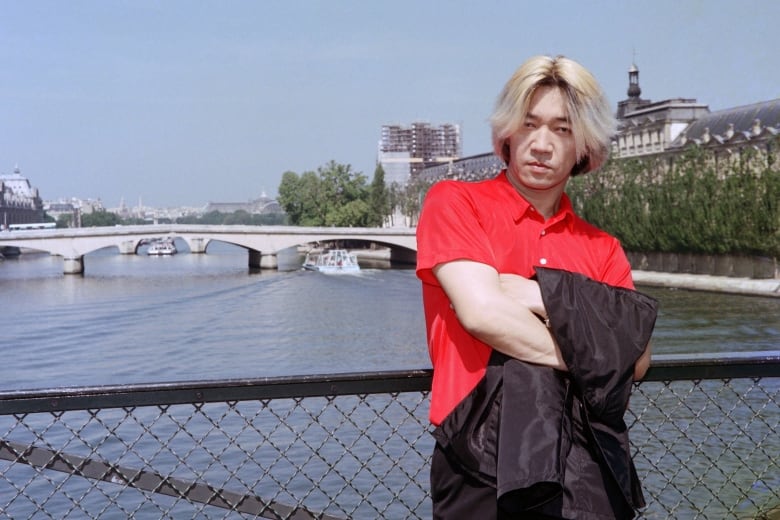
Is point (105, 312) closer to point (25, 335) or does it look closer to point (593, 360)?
point (25, 335)

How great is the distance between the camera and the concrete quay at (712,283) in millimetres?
33188

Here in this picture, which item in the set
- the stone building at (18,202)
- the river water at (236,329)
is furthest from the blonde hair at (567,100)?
the stone building at (18,202)

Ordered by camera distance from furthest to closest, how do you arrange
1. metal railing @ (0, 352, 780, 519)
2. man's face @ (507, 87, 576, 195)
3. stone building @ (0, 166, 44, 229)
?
stone building @ (0, 166, 44, 229) < metal railing @ (0, 352, 780, 519) < man's face @ (507, 87, 576, 195)

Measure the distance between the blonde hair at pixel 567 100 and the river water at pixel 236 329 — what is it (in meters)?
10.4

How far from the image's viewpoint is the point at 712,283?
3566cm

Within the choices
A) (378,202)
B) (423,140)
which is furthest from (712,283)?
(423,140)

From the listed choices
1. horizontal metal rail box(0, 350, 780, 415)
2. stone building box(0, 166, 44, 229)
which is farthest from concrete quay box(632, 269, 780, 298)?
stone building box(0, 166, 44, 229)

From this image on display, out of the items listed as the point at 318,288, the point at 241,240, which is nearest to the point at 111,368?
the point at 318,288

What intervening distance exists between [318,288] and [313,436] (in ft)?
98.0

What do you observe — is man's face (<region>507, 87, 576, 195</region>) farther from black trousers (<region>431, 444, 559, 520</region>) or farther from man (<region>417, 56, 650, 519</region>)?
black trousers (<region>431, 444, 559, 520</region>)

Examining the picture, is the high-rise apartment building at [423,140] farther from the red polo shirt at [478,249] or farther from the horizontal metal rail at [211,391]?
the red polo shirt at [478,249]

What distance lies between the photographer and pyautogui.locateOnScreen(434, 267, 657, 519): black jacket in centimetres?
203

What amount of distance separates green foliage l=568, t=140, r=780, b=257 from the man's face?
110 ft

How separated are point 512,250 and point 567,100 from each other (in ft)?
1.08
